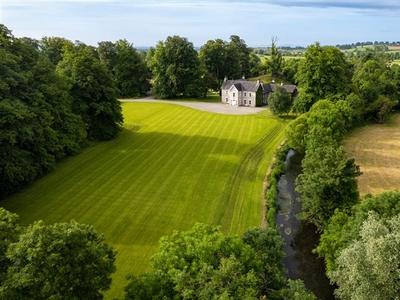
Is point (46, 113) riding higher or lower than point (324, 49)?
lower

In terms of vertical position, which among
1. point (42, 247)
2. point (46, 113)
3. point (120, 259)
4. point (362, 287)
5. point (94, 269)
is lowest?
point (120, 259)

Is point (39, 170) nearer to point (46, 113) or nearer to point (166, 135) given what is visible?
point (46, 113)

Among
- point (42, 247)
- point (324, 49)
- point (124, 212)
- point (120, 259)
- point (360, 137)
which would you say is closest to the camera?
point (42, 247)

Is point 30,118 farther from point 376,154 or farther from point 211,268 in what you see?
point 376,154

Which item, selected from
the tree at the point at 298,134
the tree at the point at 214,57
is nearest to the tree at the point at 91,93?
the tree at the point at 298,134

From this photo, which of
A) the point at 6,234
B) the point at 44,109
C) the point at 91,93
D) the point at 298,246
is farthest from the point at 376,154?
the point at 6,234

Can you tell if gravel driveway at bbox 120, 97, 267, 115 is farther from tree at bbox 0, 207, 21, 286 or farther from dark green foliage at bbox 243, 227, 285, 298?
tree at bbox 0, 207, 21, 286

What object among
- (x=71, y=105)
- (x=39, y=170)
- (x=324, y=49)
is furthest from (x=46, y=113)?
(x=324, y=49)
